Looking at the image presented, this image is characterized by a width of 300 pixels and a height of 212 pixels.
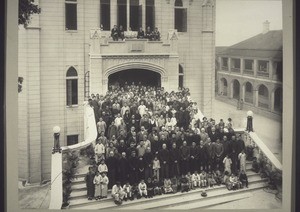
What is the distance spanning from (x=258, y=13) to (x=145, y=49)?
5.03 feet

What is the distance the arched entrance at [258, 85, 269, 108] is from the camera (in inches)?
227

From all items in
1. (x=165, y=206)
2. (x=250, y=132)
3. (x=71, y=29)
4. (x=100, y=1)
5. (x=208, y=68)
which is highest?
(x=100, y=1)

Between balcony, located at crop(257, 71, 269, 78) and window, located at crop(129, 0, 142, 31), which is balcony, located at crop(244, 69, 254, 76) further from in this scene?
window, located at crop(129, 0, 142, 31)

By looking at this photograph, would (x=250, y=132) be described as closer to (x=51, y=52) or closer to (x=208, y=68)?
(x=208, y=68)

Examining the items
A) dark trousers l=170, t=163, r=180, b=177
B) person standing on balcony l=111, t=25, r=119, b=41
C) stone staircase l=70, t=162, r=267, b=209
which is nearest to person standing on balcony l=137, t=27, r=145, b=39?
person standing on balcony l=111, t=25, r=119, b=41

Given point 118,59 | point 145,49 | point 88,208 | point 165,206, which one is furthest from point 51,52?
point 165,206

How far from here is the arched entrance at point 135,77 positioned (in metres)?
5.75

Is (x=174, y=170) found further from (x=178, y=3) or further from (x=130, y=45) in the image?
(x=178, y=3)

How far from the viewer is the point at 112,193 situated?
5.46 metres

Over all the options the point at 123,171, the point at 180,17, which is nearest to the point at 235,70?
the point at 180,17

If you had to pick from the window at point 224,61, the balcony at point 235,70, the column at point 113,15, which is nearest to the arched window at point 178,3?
the column at point 113,15

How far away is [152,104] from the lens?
592cm

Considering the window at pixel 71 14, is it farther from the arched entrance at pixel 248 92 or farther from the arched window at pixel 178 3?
the arched entrance at pixel 248 92

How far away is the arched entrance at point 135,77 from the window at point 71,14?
803 mm
